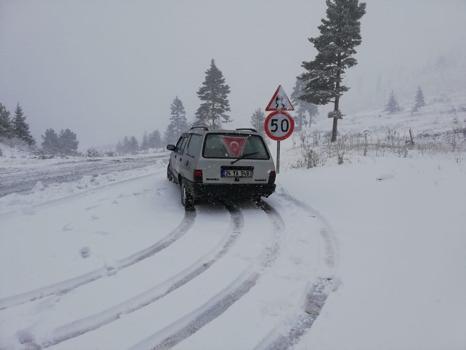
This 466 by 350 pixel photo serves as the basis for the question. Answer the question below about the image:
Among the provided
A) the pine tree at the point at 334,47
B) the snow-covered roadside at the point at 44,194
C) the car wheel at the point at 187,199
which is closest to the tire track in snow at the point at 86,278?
the car wheel at the point at 187,199

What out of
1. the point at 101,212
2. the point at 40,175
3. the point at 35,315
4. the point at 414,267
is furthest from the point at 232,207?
the point at 40,175

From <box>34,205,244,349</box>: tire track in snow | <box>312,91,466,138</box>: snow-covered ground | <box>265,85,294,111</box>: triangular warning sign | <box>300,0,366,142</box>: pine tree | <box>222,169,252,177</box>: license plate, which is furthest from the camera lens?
<box>312,91,466,138</box>: snow-covered ground

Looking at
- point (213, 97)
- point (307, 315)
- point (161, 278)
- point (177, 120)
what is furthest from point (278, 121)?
point (177, 120)

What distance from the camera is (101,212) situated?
5.90 metres

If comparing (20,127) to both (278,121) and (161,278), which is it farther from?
(161,278)

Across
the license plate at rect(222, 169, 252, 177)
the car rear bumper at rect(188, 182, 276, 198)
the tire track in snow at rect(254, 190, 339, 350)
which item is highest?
the license plate at rect(222, 169, 252, 177)

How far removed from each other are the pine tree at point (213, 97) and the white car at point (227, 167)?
33.9 metres

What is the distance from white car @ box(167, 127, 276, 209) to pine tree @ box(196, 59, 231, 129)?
111 feet

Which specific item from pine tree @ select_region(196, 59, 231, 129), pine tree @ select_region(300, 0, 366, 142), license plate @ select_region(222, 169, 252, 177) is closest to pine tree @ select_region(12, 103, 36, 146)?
pine tree @ select_region(196, 59, 231, 129)

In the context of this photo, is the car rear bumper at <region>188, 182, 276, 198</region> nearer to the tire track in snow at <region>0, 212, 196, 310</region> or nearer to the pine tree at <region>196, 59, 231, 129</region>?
the tire track in snow at <region>0, 212, 196, 310</region>

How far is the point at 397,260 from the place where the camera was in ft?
12.1

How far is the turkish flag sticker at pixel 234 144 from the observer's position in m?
6.13

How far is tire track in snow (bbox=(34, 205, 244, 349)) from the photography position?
2490 mm

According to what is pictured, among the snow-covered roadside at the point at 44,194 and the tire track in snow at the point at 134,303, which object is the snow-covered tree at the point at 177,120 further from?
the tire track in snow at the point at 134,303
